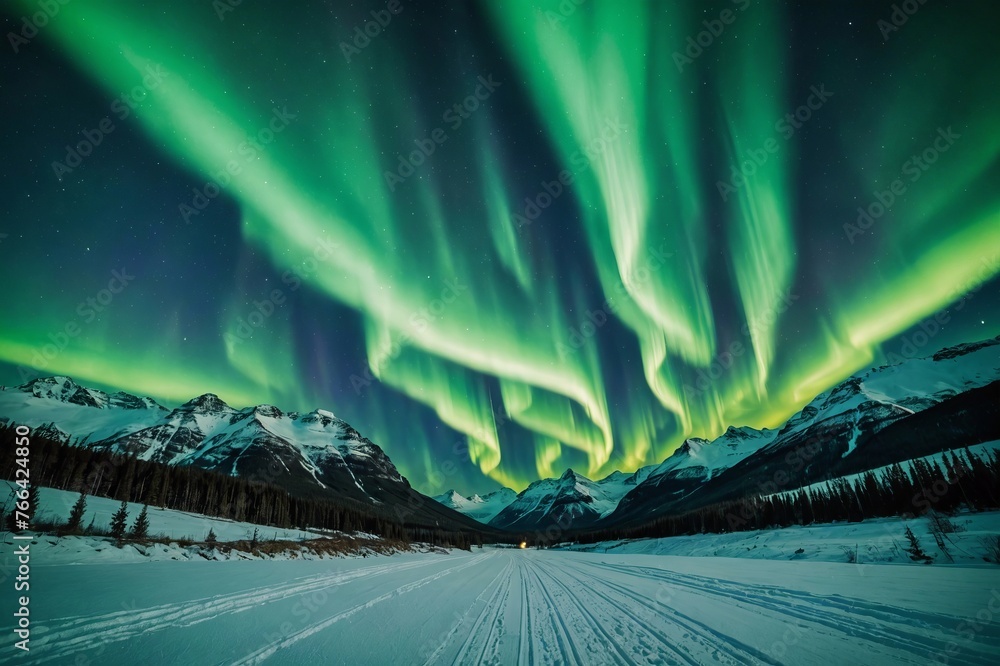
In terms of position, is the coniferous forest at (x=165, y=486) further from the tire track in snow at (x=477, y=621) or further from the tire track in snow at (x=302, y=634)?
the tire track in snow at (x=477, y=621)

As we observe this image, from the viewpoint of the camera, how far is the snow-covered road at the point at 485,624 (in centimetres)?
491

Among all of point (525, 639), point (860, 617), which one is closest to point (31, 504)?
point (525, 639)

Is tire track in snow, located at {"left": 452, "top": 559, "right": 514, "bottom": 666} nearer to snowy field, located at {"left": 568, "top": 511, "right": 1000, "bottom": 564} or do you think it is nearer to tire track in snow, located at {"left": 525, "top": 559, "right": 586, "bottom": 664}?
tire track in snow, located at {"left": 525, "top": 559, "right": 586, "bottom": 664}

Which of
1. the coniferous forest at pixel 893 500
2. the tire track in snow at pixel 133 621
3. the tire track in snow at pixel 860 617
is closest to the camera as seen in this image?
the tire track in snow at pixel 133 621

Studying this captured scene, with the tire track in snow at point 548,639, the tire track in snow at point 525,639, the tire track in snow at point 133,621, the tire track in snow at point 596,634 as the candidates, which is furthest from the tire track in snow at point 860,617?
the tire track in snow at point 133,621

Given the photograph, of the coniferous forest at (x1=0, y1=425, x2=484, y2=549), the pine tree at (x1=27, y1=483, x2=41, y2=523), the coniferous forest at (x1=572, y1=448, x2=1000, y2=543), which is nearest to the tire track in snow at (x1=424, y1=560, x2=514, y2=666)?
the pine tree at (x1=27, y1=483, x2=41, y2=523)

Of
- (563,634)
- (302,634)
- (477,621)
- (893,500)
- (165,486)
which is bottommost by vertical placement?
(165,486)

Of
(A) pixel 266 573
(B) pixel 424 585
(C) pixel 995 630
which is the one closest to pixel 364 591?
(B) pixel 424 585

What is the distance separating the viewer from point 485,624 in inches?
280

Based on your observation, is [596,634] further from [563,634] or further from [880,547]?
[880,547]

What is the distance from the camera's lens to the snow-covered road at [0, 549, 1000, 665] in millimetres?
4906

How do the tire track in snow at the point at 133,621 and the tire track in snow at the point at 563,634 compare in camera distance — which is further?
the tire track in snow at the point at 563,634

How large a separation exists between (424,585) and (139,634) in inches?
328

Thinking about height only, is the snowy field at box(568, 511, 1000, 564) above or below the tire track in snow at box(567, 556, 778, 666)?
below
